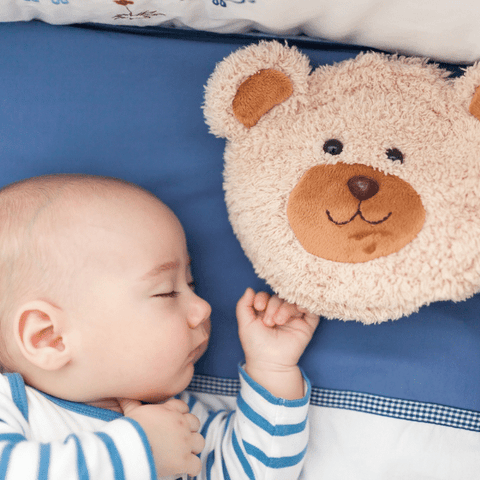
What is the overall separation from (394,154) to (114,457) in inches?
21.1

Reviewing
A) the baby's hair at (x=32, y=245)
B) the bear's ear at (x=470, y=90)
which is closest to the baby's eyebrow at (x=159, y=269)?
the baby's hair at (x=32, y=245)

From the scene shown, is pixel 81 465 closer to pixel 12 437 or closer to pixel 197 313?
pixel 12 437

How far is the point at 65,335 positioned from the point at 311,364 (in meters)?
0.39

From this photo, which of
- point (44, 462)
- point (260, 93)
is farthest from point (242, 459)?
point (260, 93)

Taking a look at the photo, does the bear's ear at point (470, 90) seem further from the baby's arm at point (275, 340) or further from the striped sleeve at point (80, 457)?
the striped sleeve at point (80, 457)

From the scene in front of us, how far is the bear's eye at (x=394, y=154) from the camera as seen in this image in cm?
63

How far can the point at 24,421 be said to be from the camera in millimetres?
645

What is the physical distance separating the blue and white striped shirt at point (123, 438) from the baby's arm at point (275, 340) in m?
0.02

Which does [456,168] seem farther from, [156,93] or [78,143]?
[78,143]

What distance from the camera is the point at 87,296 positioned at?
25.6 inches

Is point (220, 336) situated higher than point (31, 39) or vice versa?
point (31, 39)

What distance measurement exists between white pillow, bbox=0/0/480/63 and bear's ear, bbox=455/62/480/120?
6 centimetres

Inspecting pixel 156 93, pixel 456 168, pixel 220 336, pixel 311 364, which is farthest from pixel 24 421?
pixel 456 168

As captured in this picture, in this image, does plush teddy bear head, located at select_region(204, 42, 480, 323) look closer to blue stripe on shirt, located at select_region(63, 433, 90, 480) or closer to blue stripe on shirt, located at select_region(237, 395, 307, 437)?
blue stripe on shirt, located at select_region(237, 395, 307, 437)
